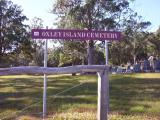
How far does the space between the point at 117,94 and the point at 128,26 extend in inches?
1087

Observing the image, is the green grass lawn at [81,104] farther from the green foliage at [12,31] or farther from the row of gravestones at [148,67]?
the green foliage at [12,31]

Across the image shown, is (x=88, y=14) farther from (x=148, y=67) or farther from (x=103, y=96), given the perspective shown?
(x=103, y=96)

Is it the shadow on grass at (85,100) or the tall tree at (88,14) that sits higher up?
the tall tree at (88,14)

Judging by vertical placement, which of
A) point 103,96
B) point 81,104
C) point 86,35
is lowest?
point 81,104

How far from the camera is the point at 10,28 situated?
56.0m

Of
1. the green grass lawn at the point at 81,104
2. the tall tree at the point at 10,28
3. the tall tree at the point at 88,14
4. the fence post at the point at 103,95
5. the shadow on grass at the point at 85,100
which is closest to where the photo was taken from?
the fence post at the point at 103,95

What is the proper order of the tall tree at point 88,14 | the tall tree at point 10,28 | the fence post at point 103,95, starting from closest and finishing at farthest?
the fence post at point 103,95 → the tall tree at point 88,14 → the tall tree at point 10,28

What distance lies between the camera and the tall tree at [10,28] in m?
55.2

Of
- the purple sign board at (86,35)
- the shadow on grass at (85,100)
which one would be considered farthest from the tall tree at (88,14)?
the purple sign board at (86,35)

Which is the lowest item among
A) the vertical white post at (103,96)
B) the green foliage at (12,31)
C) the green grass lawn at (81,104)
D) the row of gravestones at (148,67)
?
the green grass lawn at (81,104)

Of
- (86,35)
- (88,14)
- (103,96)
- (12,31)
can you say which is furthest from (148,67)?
(103,96)

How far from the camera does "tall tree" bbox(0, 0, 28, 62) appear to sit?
55188mm

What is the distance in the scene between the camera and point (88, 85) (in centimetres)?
2103

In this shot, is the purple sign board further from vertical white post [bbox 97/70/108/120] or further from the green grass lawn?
vertical white post [bbox 97/70/108/120]
